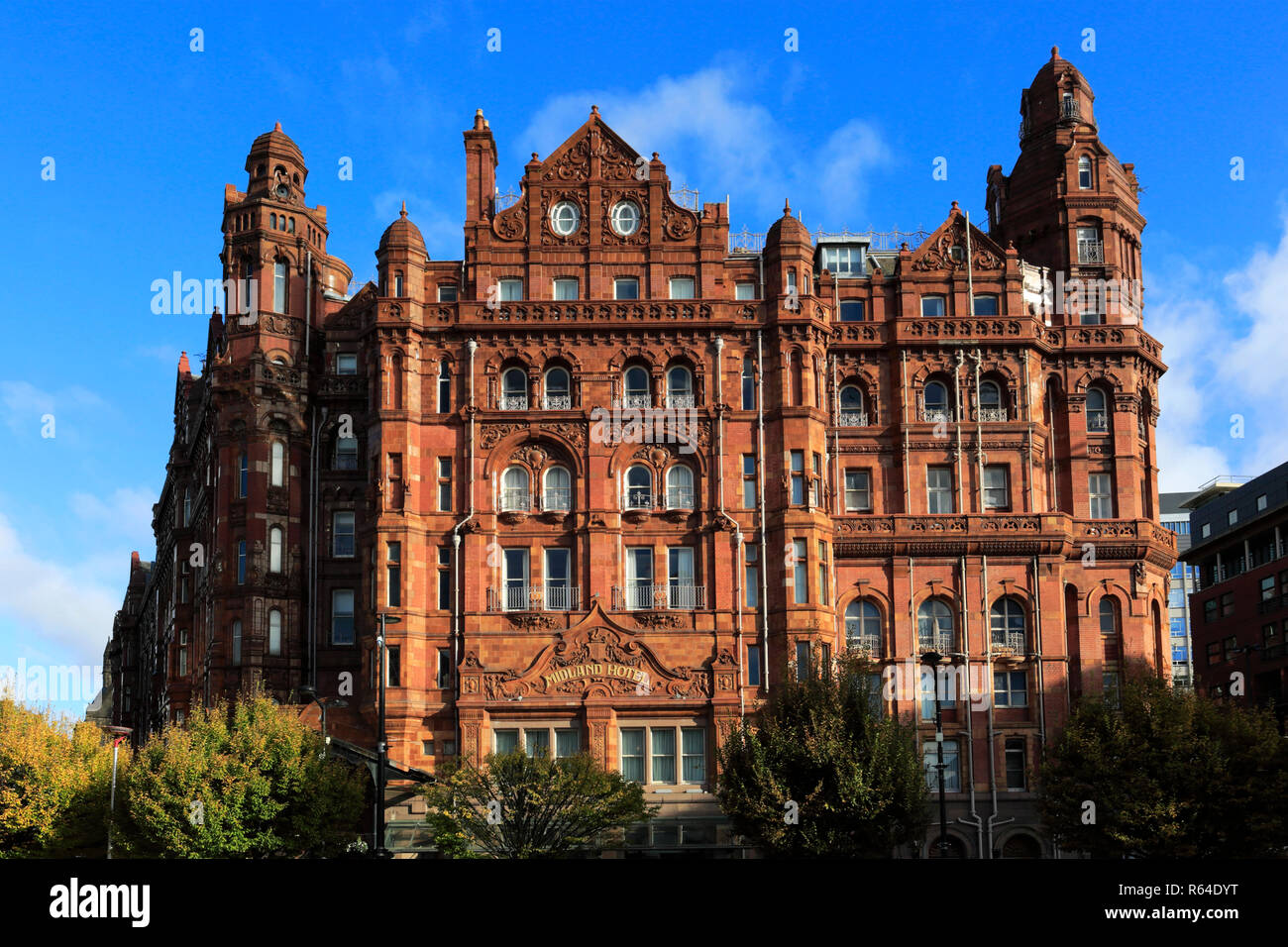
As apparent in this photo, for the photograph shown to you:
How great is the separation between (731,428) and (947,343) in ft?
43.6

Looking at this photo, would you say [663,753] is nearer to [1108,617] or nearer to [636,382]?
[636,382]

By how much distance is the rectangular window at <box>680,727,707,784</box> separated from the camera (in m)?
70.2

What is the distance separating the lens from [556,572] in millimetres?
73438

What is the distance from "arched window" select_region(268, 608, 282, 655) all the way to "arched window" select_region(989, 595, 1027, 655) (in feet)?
115

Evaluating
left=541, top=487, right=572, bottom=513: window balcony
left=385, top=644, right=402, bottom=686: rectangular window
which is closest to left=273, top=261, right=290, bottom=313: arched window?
left=541, top=487, right=572, bottom=513: window balcony

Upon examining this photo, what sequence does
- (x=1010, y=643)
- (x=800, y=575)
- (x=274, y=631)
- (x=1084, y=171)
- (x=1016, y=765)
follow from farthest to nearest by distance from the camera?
(x=1084, y=171)
(x=274, y=631)
(x=1010, y=643)
(x=1016, y=765)
(x=800, y=575)

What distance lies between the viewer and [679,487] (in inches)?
2940

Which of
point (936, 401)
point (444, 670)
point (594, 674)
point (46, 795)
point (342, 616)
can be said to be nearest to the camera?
point (46, 795)

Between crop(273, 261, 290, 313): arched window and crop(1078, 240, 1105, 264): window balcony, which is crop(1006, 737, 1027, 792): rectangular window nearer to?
crop(1078, 240, 1105, 264): window balcony

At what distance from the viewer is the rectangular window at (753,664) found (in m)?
71.7

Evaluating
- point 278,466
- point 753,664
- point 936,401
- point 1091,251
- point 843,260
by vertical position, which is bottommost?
point 753,664

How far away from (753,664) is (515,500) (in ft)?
44.4

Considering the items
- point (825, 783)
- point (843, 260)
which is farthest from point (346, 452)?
point (825, 783)

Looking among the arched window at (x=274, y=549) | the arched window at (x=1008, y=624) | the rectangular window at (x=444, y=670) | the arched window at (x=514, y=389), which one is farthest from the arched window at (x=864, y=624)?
the arched window at (x=274, y=549)
